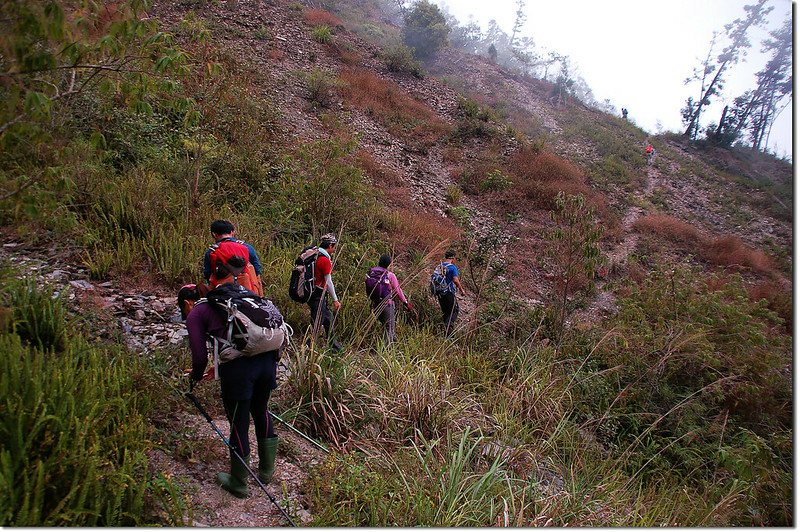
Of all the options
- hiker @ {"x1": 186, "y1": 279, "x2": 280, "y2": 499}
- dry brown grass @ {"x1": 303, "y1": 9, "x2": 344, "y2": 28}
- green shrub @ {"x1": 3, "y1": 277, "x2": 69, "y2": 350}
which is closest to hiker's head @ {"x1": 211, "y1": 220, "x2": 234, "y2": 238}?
hiker @ {"x1": 186, "y1": 279, "x2": 280, "y2": 499}

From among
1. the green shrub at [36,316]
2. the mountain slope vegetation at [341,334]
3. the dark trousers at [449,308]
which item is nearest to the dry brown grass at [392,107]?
the mountain slope vegetation at [341,334]

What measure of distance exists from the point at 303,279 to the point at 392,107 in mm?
13787

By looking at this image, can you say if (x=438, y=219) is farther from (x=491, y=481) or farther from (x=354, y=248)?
(x=491, y=481)

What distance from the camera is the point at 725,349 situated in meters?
6.32

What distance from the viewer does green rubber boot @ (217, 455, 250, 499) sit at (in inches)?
107

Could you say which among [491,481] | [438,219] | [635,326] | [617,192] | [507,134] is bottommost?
[491,481]

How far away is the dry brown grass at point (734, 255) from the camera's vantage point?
13.6 meters

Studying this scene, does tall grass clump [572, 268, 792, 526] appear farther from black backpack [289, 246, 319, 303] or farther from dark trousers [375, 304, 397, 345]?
black backpack [289, 246, 319, 303]

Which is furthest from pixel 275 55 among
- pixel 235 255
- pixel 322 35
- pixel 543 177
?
pixel 235 255

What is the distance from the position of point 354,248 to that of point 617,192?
47.0ft

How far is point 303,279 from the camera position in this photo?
4695 mm

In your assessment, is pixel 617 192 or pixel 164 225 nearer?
pixel 164 225

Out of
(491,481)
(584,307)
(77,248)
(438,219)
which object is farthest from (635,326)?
(77,248)

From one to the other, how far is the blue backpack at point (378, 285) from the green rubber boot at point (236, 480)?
9.30 feet
